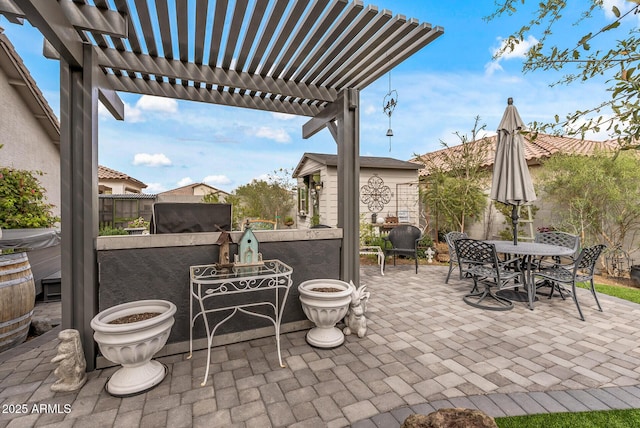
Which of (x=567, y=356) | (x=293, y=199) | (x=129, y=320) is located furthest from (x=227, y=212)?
(x=293, y=199)

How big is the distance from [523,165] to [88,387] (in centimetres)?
562

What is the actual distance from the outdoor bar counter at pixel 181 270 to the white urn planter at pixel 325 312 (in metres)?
0.39

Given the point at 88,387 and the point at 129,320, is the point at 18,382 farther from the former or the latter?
the point at 129,320

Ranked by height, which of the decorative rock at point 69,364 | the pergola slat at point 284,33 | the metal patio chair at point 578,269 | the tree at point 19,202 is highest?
the pergola slat at point 284,33

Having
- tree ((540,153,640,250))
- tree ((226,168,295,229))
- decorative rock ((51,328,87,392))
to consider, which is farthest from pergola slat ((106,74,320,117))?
tree ((226,168,295,229))

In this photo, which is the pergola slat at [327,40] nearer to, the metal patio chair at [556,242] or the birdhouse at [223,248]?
the birdhouse at [223,248]

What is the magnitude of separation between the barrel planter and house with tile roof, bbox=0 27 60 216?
2755 millimetres

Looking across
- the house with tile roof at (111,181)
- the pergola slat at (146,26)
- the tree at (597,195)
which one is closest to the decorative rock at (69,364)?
the pergola slat at (146,26)

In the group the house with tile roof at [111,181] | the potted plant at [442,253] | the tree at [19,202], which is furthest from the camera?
the house with tile roof at [111,181]

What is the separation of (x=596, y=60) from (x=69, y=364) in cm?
366

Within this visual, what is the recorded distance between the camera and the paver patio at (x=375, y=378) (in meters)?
1.86

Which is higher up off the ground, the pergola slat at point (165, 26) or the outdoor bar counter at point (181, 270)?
the pergola slat at point (165, 26)

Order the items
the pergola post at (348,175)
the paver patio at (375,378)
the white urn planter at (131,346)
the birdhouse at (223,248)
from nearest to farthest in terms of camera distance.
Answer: the paver patio at (375,378)
the white urn planter at (131,346)
the birdhouse at (223,248)
the pergola post at (348,175)

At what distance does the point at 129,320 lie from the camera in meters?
2.26
